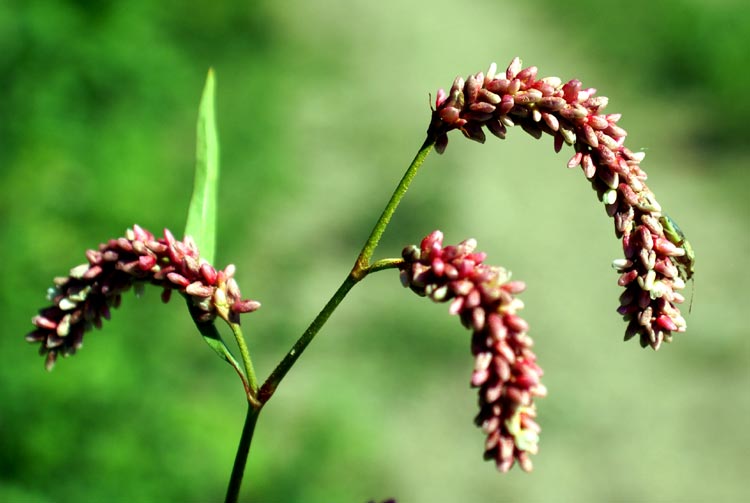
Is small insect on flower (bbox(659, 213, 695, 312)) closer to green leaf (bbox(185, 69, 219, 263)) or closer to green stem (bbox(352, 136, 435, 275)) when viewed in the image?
green stem (bbox(352, 136, 435, 275))

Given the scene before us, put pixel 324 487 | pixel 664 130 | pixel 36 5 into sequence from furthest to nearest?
pixel 664 130
pixel 36 5
pixel 324 487

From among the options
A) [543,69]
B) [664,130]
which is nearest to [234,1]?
[543,69]

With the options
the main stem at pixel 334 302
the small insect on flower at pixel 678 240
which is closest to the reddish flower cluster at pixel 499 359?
the main stem at pixel 334 302

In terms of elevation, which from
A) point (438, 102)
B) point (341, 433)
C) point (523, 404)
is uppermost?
point (341, 433)

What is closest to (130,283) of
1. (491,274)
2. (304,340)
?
(304,340)

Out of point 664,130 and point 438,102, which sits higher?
point 664,130

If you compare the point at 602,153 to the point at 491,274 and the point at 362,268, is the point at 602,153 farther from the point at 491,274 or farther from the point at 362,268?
the point at 362,268

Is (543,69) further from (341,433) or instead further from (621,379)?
(341,433)
